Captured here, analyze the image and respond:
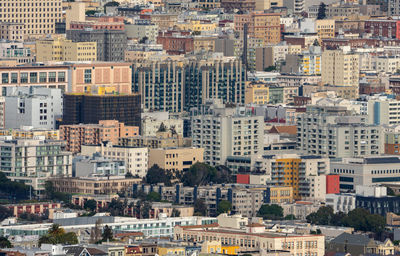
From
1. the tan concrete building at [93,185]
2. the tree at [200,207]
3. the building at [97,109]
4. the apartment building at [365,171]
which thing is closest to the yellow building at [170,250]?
the tree at [200,207]

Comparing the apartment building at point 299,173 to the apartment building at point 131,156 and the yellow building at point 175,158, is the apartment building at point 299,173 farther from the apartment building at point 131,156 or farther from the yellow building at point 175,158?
the apartment building at point 131,156

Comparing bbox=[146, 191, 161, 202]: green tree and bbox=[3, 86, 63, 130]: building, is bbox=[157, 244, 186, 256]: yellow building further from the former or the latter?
bbox=[3, 86, 63, 130]: building

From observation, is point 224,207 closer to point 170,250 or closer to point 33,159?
point 33,159

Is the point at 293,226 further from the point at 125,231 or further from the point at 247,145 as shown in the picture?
the point at 247,145

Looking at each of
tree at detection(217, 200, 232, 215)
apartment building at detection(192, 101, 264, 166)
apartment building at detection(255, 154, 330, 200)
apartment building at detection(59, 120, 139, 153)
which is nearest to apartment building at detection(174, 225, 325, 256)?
tree at detection(217, 200, 232, 215)

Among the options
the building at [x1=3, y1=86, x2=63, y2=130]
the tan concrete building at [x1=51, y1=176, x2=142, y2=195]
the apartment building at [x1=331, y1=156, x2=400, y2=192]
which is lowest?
the tan concrete building at [x1=51, y1=176, x2=142, y2=195]

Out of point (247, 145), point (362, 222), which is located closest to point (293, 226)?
point (362, 222)

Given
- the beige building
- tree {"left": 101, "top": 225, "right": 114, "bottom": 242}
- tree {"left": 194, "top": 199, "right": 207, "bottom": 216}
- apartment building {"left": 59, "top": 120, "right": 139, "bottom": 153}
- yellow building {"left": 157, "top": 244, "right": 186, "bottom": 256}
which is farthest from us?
apartment building {"left": 59, "top": 120, "right": 139, "bottom": 153}
